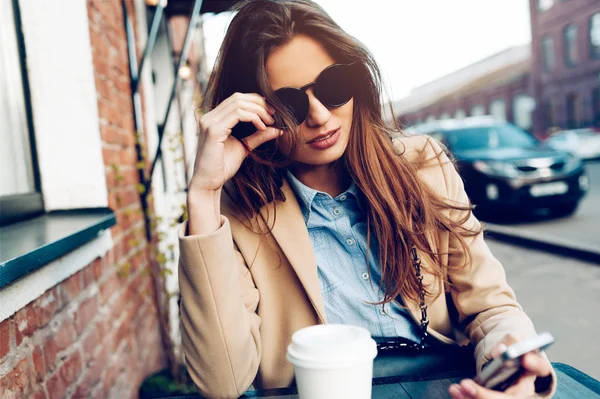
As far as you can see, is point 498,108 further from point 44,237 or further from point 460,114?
point 44,237

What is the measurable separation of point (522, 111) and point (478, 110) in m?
4.70

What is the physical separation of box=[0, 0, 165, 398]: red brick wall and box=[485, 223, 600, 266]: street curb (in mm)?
3461

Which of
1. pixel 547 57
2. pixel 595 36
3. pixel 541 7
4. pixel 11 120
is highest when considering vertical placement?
pixel 541 7

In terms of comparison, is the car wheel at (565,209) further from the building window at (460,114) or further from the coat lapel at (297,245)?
the building window at (460,114)

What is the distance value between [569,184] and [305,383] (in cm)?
759

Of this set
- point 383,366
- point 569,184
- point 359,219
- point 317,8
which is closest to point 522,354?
point 383,366

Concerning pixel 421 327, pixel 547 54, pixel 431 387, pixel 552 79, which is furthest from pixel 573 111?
pixel 431 387

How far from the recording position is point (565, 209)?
7809 mm

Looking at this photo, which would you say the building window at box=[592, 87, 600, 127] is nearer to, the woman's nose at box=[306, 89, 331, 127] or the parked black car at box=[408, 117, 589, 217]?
the parked black car at box=[408, 117, 589, 217]

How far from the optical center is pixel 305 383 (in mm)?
838

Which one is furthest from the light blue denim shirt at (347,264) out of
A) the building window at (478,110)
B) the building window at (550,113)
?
the building window at (478,110)

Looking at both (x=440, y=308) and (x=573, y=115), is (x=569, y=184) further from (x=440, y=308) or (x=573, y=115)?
(x=573, y=115)

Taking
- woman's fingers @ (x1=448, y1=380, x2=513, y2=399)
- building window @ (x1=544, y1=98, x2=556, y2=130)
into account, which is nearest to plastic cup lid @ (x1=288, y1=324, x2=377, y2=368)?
woman's fingers @ (x1=448, y1=380, x2=513, y2=399)

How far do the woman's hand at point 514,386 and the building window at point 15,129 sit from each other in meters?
1.53
